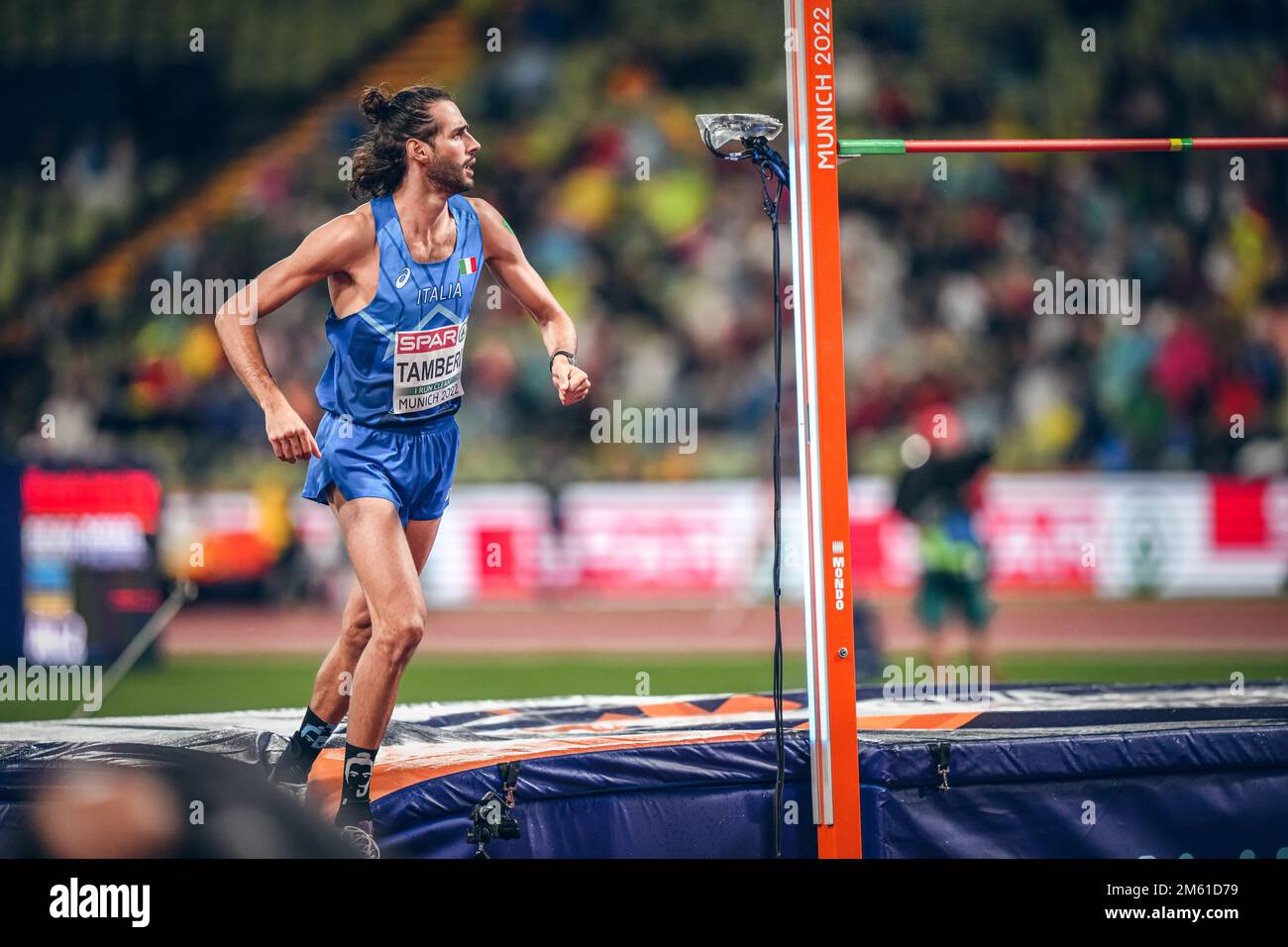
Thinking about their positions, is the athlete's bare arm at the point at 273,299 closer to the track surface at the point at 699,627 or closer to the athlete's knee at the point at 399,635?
the athlete's knee at the point at 399,635

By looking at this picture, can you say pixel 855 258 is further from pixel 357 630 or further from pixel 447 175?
pixel 357 630

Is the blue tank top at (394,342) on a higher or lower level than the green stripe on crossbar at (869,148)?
lower

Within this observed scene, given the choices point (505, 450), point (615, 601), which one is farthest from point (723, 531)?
point (505, 450)

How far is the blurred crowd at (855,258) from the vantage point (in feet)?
44.2

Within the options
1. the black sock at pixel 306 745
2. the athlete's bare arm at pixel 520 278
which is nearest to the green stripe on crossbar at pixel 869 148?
the athlete's bare arm at pixel 520 278

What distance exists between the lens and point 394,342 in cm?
422

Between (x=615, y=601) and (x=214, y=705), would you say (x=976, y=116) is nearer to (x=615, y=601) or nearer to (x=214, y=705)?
(x=615, y=601)

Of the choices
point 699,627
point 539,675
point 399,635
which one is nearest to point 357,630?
point 399,635

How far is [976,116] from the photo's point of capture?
50.0 feet
